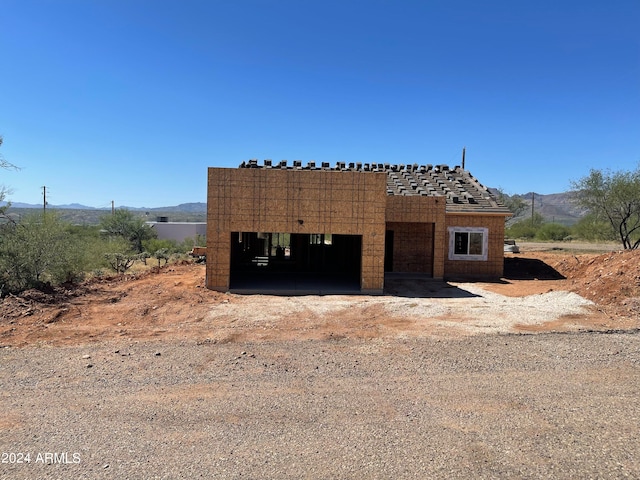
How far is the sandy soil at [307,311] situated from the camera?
9.48 meters

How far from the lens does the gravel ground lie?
410cm

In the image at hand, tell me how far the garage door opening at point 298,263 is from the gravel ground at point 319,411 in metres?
8.06

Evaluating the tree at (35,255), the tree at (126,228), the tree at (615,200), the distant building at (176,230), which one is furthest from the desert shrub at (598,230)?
the distant building at (176,230)

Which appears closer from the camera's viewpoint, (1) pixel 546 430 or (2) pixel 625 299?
(1) pixel 546 430

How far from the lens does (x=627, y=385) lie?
20.8ft

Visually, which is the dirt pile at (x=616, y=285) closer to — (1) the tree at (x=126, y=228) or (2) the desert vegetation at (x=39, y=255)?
(2) the desert vegetation at (x=39, y=255)

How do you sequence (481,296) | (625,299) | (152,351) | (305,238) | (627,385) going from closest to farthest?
1. (627,385)
2. (152,351)
3. (625,299)
4. (481,296)
5. (305,238)

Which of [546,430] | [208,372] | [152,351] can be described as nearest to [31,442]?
[208,372]

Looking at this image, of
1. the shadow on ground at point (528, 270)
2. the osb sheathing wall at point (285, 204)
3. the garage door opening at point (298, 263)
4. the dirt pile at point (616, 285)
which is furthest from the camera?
the shadow on ground at point (528, 270)

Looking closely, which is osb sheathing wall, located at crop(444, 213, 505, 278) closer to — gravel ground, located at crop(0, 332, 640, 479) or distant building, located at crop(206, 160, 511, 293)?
distant building, located at crop(206, 160, 511, 293)

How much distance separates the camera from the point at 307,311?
11914mm

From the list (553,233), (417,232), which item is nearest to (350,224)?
(417,232)

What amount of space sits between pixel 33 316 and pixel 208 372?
6.60m

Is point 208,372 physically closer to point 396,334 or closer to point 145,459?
point 145,459
